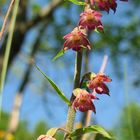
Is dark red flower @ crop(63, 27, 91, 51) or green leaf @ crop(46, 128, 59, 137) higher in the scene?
dark red flower @ crop(63, 27, 91, 51)

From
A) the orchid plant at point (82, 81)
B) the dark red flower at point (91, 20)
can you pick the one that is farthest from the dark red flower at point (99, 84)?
the dark red flower at point (91, 20)

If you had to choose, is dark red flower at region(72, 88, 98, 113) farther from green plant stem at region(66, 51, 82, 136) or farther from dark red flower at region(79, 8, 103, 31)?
dark red flower at region(79, 8, 103, 31)

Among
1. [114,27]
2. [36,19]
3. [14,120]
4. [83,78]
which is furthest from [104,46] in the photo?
[83,78]

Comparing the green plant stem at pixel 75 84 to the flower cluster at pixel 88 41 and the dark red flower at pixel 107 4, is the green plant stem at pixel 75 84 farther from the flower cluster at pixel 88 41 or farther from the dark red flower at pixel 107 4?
the dark red flower at pixel 107 4

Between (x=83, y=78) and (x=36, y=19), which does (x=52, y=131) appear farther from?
(x=36, y=19)

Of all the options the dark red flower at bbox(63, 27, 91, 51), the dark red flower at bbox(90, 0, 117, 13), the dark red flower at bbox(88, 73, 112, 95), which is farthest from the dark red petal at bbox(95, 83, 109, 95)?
the dark red flower at bbox(90, 0, 117, 13)

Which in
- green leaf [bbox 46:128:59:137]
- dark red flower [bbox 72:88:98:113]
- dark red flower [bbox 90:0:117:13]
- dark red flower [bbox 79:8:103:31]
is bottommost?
green leaf [bbox 46:128:59:137]
